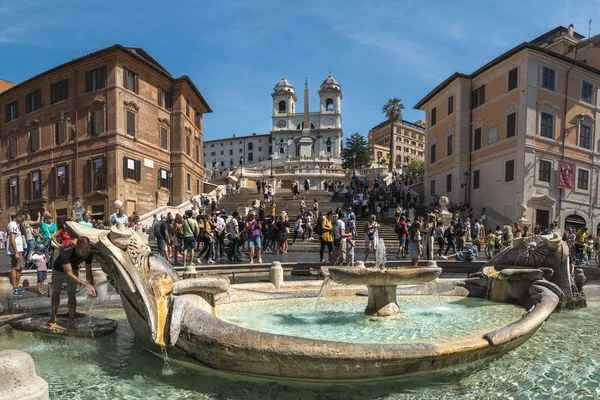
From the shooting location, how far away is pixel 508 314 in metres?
6.38

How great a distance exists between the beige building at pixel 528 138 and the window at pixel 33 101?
32.6 meters

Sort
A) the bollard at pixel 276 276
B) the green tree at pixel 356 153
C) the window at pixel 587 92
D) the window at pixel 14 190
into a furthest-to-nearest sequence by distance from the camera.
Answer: the green tree at pixel 356 153 < the window at pixel 14 190 < the window at pixel 587 92 < the bollard at pixel 276 276

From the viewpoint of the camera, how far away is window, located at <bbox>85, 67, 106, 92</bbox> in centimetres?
2894

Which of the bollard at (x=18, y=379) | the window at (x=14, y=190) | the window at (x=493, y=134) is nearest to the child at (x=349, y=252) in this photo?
the bollard at (x=18, y=379)

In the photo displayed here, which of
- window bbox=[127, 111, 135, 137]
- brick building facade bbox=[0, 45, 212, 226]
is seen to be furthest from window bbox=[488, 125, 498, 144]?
window bbox=[127, 111, 135, 137]

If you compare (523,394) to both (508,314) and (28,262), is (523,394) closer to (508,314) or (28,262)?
(508,314)

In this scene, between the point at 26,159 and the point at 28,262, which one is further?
the point at 26,159

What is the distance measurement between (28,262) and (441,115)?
32045 millimetres

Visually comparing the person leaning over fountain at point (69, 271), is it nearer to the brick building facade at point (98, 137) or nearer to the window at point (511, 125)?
the brick building facade at point (98, 137)

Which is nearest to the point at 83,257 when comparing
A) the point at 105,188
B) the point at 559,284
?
the point at 559,284

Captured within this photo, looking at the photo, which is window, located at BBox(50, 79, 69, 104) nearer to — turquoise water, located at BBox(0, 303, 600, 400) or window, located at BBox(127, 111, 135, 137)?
window, located at BBox(127, 111, 135, 137)

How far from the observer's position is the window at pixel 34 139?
32.7 meters

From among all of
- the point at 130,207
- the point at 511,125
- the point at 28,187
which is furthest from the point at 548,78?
the point at 28,187

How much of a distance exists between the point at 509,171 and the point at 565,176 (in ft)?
13.3
